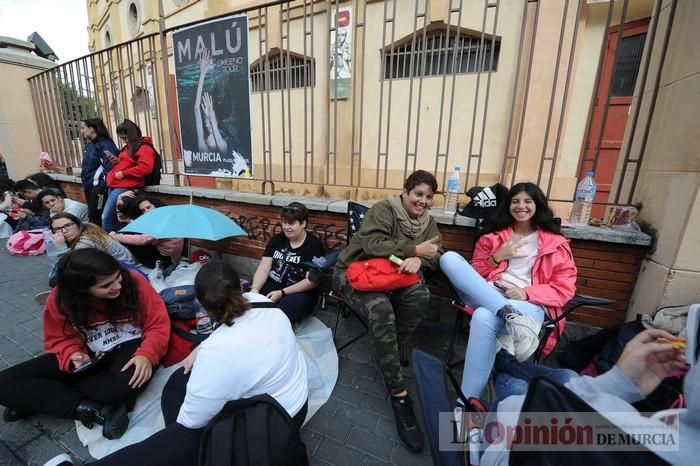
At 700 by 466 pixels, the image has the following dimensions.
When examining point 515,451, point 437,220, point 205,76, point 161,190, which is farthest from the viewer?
point 161,190

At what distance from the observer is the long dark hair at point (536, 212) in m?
2.21

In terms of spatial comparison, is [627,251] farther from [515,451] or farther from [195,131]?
[195,131]

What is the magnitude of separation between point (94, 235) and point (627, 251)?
460 centimetres

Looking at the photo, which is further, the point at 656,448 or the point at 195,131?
the point at 195,131

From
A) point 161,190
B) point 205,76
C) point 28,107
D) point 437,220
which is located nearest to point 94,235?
point 161,190

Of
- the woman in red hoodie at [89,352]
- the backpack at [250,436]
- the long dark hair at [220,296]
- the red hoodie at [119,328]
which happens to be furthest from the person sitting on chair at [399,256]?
the woman in red hoodie at [89,352]

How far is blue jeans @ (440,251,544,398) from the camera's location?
1830 millimetres

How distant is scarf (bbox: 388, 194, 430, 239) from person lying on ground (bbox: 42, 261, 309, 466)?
129cm

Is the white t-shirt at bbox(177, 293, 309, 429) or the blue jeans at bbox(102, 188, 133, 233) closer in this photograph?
the white t-shirt at bbox(177, 293, 309, 429)

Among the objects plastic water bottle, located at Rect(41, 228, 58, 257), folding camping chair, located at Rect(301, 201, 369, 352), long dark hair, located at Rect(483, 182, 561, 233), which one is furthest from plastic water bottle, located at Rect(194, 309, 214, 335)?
plastic water bottle, located at Rect(41, 228, 58, 257)

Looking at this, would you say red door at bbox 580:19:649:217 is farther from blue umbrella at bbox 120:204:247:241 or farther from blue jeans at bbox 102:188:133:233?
blue jeans at bbox 102:188:133:233

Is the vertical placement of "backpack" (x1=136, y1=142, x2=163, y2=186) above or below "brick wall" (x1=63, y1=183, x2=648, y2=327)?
above

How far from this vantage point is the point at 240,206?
3.79 m

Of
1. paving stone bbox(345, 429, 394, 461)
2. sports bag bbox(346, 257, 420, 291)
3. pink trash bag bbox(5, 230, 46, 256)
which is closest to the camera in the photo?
paving stone bbox(345, 429, 394, 461)
